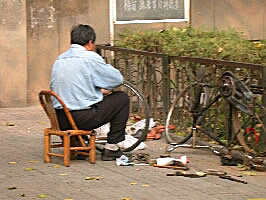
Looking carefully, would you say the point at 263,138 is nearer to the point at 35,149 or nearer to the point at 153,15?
the point at 35,149

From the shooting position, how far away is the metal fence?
8625 millimetres

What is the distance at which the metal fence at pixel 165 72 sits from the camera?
28.3 ft

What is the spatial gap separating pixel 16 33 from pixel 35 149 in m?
3.34

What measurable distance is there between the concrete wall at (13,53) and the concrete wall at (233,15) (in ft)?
9.65

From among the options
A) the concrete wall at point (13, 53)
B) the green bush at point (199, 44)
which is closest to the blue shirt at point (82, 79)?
the green bush at point (199, 44)

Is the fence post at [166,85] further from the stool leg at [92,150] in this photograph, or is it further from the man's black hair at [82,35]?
the stool leg at [92,150]

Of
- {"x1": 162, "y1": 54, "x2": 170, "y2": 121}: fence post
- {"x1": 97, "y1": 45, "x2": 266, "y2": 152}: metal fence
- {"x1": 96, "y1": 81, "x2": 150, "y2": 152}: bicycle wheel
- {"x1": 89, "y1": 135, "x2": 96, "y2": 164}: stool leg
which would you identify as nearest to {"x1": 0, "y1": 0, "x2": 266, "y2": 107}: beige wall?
{"x1": 97, "y1": 45, "x2": 266, "y2": 152}: metal fence

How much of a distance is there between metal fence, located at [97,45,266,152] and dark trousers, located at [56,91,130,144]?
3.40ft

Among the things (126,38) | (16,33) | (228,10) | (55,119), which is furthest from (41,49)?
(55,119)

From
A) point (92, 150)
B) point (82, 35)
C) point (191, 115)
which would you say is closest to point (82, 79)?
point (82, 35)

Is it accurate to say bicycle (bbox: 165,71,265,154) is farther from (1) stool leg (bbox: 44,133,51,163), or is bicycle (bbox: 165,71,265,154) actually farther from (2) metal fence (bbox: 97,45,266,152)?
(1) stool leg (bbox: 44,133,51,163)

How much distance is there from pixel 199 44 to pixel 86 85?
6.86 ft

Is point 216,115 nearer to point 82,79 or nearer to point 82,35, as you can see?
point 82,79

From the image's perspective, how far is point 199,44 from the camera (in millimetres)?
10117
